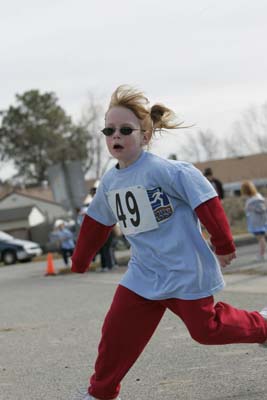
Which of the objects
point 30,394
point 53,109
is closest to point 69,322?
point 30,394

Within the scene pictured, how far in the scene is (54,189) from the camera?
2044 centimetres

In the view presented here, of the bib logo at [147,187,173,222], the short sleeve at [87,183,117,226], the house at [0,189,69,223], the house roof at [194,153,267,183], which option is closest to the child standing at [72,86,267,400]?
the bib logo at [147,187,173,222]

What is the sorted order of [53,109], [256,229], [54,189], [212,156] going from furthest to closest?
1. [212,156]
2. [53,109]
3. [54,189]
4. [256,229]

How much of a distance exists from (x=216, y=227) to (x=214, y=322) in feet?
1.75

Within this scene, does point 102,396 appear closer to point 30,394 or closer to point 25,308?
point 30,394

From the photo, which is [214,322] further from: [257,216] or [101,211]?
[257,216]

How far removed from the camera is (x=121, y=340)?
14.5 ft

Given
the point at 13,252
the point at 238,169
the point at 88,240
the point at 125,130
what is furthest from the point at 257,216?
the point at 238,169

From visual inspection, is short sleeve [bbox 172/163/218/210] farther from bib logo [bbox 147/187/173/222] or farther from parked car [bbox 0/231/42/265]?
parked car [bbox 0/231/42/265]

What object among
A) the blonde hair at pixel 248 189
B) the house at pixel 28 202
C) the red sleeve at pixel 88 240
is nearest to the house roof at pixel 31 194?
the house at pixel 28 202

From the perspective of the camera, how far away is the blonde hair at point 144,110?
4.66 metres

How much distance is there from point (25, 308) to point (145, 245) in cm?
668

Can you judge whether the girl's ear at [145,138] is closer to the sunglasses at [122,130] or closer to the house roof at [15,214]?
the sunglasses at [122,130]

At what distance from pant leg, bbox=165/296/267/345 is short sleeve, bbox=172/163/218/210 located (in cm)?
55
